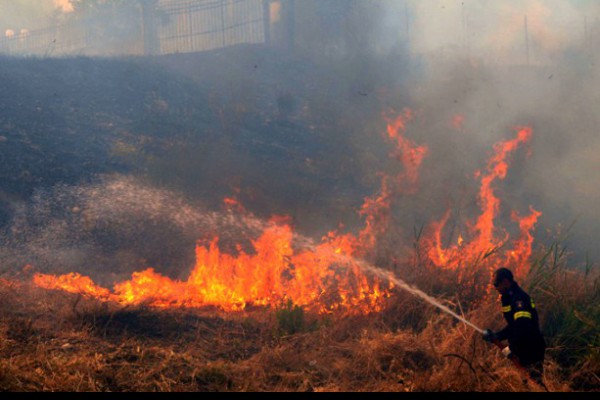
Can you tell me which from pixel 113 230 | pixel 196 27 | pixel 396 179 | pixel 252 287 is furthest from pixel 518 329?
pixel 196 27

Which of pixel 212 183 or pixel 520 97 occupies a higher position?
pixel 520 97

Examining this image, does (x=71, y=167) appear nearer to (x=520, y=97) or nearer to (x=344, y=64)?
(x=344, y=64)

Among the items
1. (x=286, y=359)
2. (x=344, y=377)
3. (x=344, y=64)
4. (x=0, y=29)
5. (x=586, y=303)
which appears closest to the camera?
(x=344, y=377)

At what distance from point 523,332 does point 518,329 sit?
0.16 feet

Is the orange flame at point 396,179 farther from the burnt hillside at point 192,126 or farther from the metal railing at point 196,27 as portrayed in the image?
the metal railing at point 196,27

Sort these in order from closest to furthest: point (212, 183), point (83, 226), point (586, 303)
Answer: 1. point (586, 303)
2. point (83, 226)
3. point (212, 183)

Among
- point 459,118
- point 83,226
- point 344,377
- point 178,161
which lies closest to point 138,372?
point 344,377

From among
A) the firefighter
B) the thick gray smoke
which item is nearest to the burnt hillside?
the thick gray smoke

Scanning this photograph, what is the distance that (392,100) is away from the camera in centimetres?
1970

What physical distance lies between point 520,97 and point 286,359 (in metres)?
17.8

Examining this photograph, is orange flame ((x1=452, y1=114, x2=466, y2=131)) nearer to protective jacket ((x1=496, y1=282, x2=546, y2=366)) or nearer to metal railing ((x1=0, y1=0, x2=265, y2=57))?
metal railing ((x1=0, y1=0, x2=265, y2=57))

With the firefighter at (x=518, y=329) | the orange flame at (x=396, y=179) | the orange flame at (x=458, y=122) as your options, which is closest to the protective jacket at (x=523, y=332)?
the firefighter at (x=518, y=329)

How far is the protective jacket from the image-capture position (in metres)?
4.75

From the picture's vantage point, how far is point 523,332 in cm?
473
